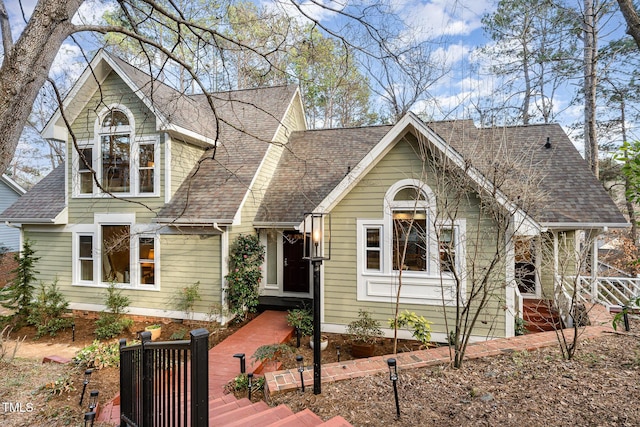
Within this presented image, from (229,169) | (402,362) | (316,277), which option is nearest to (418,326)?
(402,362)

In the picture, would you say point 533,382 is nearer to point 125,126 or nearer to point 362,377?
point 362,377

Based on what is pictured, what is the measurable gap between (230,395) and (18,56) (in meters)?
4.66

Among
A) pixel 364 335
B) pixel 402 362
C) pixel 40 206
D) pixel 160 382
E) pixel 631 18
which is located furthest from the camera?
pixel 40 206

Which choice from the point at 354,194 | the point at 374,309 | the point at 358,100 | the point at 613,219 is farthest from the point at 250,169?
the point at 358,100

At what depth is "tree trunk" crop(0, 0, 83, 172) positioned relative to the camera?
2.90 meters

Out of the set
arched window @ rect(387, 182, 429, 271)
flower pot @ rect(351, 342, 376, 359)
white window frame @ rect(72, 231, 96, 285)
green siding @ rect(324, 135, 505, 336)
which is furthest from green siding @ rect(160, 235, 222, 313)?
arched window @ rect(387, 182, 429, 271)

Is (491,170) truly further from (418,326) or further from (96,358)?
(96,358)

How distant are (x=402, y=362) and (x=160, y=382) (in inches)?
128

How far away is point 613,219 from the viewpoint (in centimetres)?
728

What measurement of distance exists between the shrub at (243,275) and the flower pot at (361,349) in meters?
3.16

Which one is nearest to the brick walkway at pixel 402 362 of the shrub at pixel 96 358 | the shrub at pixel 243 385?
the shrub at pixel 243 385

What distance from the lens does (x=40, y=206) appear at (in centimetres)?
959

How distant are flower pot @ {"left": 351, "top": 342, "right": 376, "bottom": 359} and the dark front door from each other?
3494mm

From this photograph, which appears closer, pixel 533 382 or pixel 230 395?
pixel 533 382
